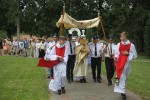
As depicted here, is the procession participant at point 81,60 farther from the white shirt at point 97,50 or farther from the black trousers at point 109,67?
the black trousers at point 109,67

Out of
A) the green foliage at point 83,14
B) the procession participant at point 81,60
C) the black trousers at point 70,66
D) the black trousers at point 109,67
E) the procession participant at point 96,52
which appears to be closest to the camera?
the black trousers at point 109,67

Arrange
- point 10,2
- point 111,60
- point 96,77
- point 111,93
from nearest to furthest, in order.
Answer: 1. point 111,93
2. point 111,60
3. point 96,77
4. point 10,2

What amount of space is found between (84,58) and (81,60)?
157mm

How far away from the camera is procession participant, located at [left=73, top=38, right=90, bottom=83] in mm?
15562

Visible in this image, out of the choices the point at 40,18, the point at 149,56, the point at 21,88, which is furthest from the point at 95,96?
the point at 40,18

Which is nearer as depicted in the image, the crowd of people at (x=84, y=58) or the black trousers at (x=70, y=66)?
the crowd of people at (x=84, y=58)

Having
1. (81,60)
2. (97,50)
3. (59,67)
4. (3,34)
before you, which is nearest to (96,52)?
(97,50)

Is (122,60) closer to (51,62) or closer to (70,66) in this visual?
(51,62)

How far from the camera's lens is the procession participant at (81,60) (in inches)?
613

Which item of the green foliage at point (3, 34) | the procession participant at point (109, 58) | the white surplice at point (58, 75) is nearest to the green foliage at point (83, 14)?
the green foliage at point (3, 34)

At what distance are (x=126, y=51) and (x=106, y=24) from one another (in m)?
40.5

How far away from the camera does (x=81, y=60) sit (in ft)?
51.7

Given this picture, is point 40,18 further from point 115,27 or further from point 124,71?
point 124,71

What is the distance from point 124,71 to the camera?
457 inches
